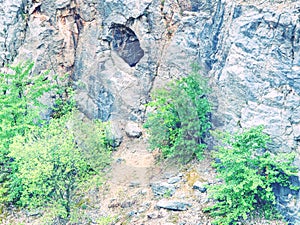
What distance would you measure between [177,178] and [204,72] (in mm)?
3886

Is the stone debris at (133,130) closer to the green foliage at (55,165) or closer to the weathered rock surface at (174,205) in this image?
the green foliage at (55,165)

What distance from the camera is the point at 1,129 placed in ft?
50.1

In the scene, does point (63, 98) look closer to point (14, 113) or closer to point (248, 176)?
point (14, 113)

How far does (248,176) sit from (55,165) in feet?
20.1

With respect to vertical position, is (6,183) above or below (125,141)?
below

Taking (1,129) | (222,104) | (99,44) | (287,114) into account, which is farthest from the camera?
(99,44)

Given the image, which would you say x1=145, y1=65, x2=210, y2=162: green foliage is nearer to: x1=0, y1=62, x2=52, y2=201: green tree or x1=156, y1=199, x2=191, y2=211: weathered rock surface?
x1=156, y1=199, x2=191, y2=211: weathered rock surface

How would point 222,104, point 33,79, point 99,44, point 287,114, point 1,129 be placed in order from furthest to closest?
point 99,44 → point 33,79 → point 1,129 → point 222,104 → point 287,114

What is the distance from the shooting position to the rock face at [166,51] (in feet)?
41.9

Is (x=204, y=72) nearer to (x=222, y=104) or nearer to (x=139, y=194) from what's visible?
(x=222, y=104)

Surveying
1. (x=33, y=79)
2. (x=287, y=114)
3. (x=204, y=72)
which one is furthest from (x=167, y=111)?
(x=33, y=79)

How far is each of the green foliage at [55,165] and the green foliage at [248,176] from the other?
4.50 m

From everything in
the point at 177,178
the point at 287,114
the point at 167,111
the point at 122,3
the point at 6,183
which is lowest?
the point at 6,183

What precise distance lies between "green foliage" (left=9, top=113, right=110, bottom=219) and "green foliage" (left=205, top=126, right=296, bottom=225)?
14.8 feet
